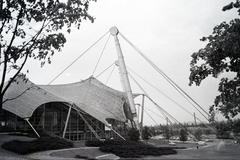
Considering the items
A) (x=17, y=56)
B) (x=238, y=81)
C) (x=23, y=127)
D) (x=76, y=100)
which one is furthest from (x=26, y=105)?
(x=238, y=81)

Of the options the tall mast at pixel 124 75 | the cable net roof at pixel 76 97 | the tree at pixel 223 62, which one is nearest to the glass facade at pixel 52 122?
the cable net roof at pixel 76 97

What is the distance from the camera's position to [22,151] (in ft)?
45.3

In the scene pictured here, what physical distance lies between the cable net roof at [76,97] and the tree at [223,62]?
73.8 feet

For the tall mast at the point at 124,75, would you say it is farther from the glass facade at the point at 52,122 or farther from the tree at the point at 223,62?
the tree at the point at 223,62

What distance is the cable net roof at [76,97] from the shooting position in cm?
2620

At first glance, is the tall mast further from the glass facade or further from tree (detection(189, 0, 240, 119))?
tree (detection(189, 0, 240, 119))

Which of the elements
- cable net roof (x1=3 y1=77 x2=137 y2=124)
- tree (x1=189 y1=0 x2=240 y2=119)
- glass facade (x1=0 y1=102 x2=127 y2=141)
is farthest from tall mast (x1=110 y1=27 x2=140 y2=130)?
tree (x1=189 y1=0 x2=240 y2=119)

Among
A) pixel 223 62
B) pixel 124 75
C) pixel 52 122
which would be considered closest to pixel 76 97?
pixel 52 122

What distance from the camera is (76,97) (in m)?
35.1

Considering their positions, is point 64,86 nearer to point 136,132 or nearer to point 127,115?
point 127,115

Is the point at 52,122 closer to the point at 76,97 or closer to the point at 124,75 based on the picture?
the point at 76,97

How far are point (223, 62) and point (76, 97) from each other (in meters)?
30.6

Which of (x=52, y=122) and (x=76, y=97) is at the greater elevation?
(x=76, y=97)

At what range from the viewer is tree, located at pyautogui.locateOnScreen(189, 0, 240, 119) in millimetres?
5855
